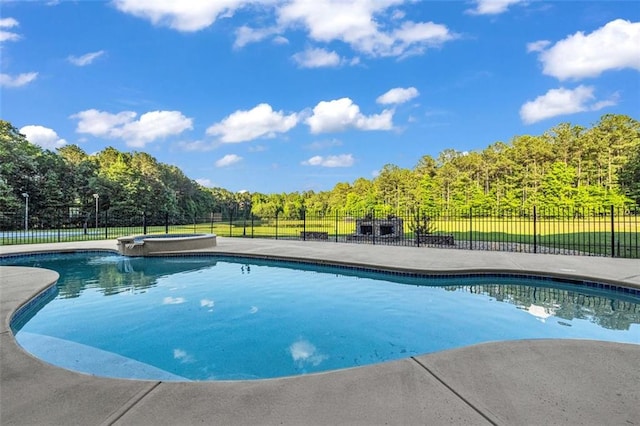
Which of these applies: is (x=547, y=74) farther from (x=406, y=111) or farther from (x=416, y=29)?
(x=416, y=29)

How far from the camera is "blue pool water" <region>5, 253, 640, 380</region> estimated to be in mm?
3688

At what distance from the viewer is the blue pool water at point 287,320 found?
369 cm

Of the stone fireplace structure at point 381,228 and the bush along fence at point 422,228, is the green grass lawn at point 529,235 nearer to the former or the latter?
the bush along fence at point 422,228

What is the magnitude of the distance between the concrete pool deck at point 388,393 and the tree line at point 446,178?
19204 mm

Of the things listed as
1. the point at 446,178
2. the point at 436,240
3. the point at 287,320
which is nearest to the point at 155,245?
the point at 287,320

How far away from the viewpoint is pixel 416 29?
15336mm

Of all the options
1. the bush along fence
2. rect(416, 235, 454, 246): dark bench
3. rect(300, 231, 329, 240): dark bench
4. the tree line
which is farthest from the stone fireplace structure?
the tree line

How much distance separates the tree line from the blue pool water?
1538cm

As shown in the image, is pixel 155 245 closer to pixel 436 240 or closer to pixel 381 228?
pixel 381 228

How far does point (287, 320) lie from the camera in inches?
197

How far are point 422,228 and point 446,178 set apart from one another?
→ 26424 mm

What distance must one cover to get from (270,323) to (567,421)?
11.8 ft

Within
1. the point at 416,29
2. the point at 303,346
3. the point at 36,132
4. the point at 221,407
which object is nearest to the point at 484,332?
the point at 303,346

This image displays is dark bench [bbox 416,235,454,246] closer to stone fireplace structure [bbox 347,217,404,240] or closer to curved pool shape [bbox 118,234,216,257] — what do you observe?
stone fireplace structure [bbox 347,217,404,240]
